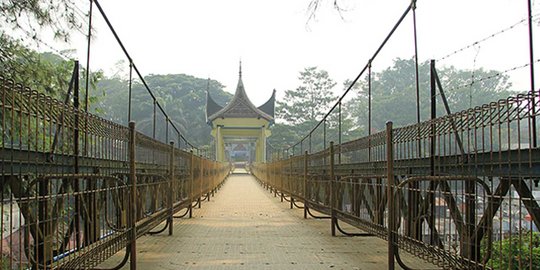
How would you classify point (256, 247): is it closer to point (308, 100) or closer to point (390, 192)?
point (390, 192)

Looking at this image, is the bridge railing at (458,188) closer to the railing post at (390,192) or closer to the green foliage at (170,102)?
the railing post at (390,192)

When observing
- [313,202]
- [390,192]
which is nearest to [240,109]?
[313,202]

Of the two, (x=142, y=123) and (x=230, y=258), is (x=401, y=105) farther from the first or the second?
(x=142, y=123)

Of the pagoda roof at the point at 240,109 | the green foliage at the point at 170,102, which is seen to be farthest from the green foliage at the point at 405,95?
the green foliage at the point at 170,102

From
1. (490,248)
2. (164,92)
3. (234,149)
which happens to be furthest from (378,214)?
(234,149)

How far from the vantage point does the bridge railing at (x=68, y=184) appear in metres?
2.89

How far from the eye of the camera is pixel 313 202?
9305 mm

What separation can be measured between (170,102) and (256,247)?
4597cm

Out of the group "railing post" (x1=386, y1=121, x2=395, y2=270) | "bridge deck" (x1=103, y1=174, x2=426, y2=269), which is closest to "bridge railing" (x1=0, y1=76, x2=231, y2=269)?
"bridge deck" (x1=103, y1=174, x2=426, y2=269)

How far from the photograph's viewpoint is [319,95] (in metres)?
37.8

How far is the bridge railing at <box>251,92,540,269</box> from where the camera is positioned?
2.95 metres

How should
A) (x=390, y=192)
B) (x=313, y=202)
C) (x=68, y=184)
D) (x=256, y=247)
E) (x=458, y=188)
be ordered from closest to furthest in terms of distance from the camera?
(x=68, y=184) → (x=458, y=188) → (x=390, y=192) → (x=256, y=247) → (x=313, y=202)

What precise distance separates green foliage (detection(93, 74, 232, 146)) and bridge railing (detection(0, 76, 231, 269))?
32.4 meters

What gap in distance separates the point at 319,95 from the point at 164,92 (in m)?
20.6
